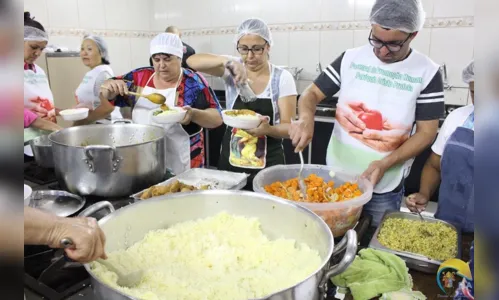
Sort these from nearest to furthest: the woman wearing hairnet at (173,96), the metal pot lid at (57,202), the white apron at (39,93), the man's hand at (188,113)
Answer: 1. the metal pot lid at (57,202)
2. the man's hand at (188,113)
3. the woman wearing hairnet at (173,96)
4. the white apron at (39,93)

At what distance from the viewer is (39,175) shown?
5.18 ft

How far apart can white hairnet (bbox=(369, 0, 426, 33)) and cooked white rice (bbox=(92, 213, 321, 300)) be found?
1062 mm

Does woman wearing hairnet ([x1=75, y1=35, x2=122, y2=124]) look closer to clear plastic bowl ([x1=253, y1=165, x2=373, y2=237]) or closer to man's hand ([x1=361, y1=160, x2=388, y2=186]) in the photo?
clear plastic bowl ([x1=253, y1=165, x2=373, y2=237])

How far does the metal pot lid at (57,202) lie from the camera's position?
3.96 ft

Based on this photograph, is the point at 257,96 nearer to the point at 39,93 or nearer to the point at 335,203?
the point at 335,203

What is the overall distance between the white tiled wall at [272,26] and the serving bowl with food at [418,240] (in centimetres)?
236

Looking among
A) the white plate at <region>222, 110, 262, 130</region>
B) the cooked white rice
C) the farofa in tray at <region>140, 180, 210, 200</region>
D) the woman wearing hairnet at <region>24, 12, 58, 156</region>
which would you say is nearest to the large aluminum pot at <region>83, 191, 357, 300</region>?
the cooked white rice

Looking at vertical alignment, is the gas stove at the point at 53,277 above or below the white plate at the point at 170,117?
below

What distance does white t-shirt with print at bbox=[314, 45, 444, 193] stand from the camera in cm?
164

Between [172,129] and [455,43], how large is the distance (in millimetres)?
2481

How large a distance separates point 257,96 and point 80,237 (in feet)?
5.16

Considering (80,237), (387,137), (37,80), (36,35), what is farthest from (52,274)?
(37,80)

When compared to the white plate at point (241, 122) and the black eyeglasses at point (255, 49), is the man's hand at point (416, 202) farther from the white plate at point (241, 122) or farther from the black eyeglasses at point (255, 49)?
the black eyeglasses at point (255, 49)

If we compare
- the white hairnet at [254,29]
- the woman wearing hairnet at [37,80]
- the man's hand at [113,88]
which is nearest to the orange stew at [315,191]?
the white hairnet at [254,29]
